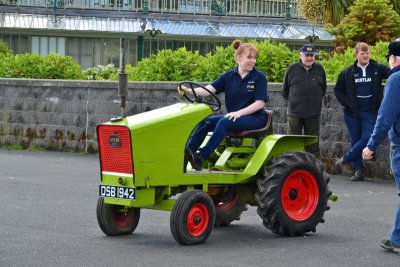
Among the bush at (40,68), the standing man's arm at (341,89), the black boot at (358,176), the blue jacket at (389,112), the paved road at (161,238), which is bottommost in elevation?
the black boot at (358,176)

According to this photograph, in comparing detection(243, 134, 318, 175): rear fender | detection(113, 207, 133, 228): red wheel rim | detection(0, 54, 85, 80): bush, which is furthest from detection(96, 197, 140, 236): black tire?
detection(0, 54, 85, 80): bush

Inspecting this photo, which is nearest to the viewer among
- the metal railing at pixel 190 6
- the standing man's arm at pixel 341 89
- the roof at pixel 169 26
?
the standing man's arm at pixel 341 89

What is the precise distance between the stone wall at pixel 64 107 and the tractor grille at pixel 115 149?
9.47 metres

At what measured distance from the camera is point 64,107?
907 inches

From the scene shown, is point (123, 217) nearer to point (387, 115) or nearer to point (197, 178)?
point (197, 178)

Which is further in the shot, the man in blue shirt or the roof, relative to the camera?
the roof

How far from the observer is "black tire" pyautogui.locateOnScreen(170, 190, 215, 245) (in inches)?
438

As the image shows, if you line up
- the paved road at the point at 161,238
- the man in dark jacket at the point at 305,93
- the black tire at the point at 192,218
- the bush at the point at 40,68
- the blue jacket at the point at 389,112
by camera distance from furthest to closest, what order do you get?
the bush at the point at 40,68 → the man in dark jacket at the point at 305,93 → the black tire at the point at 192,218 → the blue jacket at the point at 389,112 → the paved road at the point at 161,238

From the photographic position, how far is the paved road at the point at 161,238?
10398 mm

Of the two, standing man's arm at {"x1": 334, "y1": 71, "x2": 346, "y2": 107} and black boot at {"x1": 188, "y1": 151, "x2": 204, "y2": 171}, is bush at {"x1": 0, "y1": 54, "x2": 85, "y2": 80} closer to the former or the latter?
standing man's arm at {"x1": 334, "y1": 71, "x2": 346, "y2": 107}

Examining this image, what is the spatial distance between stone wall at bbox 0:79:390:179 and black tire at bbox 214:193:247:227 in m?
8.60

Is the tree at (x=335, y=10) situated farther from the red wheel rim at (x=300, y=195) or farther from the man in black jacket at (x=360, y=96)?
the red wheel rim at (x=300, y=195)

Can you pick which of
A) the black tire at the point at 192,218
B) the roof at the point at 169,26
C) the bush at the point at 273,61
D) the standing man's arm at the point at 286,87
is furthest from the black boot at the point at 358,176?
the roof at the point at 169,26

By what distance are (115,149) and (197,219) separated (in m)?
1.02
